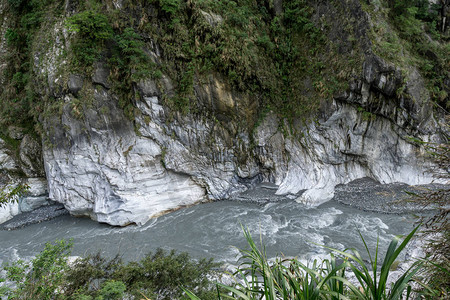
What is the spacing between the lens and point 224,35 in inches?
431

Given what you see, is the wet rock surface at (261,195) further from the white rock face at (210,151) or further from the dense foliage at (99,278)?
the dense foliage at (99,278)

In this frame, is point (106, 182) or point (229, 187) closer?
point (106, 182)

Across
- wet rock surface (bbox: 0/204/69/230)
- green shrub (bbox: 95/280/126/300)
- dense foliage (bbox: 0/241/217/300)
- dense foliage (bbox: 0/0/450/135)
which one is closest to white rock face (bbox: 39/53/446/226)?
dense foliage (bbox: 0/0/450/135)

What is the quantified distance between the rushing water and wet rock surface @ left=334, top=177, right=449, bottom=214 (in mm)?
344

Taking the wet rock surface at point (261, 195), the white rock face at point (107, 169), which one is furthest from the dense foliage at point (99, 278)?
the wet rock surface at point (261, 195)

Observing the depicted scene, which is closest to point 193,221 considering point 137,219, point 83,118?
point 137,219

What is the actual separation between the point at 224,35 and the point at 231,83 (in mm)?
2022

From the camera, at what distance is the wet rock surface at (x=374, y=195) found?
9.67 metres

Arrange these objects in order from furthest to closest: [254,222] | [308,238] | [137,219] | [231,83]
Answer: [231,83]
[137,219]
[254,222]
[308,238]

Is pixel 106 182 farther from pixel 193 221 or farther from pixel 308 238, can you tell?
pixel 308 238

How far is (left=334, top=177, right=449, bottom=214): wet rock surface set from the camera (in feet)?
31.7

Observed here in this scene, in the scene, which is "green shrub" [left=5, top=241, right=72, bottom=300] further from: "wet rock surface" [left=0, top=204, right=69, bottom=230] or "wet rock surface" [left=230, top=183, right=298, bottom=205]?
"wet rock surface" [left=0, top=204, right=69, bottom=230]

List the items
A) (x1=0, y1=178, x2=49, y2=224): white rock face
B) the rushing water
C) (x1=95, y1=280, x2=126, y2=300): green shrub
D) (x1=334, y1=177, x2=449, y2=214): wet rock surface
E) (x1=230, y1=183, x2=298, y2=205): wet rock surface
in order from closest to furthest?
1. (x1=95, y1=280, x2=126, y2=300): green shrub
2. the rushing water
3. (x1=334, y1=177, x2=449, y2=214): wet rock surface
4. (x1=230, y1=183, x2=298, y2=205): wet rock surface
5. (x1=0, y1=178, x2=49, y2=224): white rock face

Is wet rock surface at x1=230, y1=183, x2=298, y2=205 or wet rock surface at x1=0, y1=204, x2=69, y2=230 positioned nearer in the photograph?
wet rock surface at x1=0, y1=204, x2=69, y2=230
